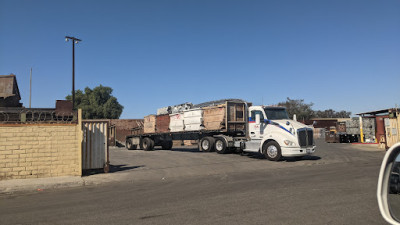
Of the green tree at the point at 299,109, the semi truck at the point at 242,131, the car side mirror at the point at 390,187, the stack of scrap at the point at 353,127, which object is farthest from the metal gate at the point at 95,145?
the green tree at the point at 299,109

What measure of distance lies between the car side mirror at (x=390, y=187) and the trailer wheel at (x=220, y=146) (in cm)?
1679

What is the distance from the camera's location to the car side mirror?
2.37 m

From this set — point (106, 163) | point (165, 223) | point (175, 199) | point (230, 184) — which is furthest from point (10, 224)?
point (106, 163)

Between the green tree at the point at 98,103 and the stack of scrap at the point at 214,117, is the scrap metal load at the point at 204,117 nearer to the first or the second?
the stack of scrap at the point at 214,117

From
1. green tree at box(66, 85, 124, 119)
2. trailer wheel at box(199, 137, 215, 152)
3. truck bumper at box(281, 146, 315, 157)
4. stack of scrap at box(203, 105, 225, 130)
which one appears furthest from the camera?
green tree at box(66, 85, 124, 119)

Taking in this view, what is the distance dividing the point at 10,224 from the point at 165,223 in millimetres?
2877

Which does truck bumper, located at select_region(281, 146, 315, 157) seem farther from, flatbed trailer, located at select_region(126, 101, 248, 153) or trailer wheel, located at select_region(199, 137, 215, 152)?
trailer wheel, located at select_region(199, 137, 215, 152)

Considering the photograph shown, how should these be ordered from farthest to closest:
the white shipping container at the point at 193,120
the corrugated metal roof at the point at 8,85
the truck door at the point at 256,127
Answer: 1. the corrugated metal roof at the point at 8,85
2. the white shipping container at the point at 193,120
3. the truck door at the point at 256,127

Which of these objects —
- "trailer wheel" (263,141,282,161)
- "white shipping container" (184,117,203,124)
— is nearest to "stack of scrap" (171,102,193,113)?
"white shipping container" (184,117,203,124)

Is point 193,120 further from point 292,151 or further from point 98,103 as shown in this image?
point 98,103

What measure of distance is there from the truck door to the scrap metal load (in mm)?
1919

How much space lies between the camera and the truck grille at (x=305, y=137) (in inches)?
627

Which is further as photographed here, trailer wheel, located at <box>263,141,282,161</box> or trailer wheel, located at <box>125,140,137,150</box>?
trailer wheel, located at <box>125,140,137,150</box>

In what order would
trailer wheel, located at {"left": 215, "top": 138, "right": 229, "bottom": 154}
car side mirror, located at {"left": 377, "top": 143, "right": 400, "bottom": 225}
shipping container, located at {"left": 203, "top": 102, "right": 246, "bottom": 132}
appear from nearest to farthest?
car side mirror, located at {"left": 377, "top": 143, "right": 400, "bottom": 225} → trailer wheel, located at {"left": 215, "top": 138, "right": 229, "bottom": 154} → shipping container, located at {"left": 203, "top": 102, "right": 246, "bottom": 132}
